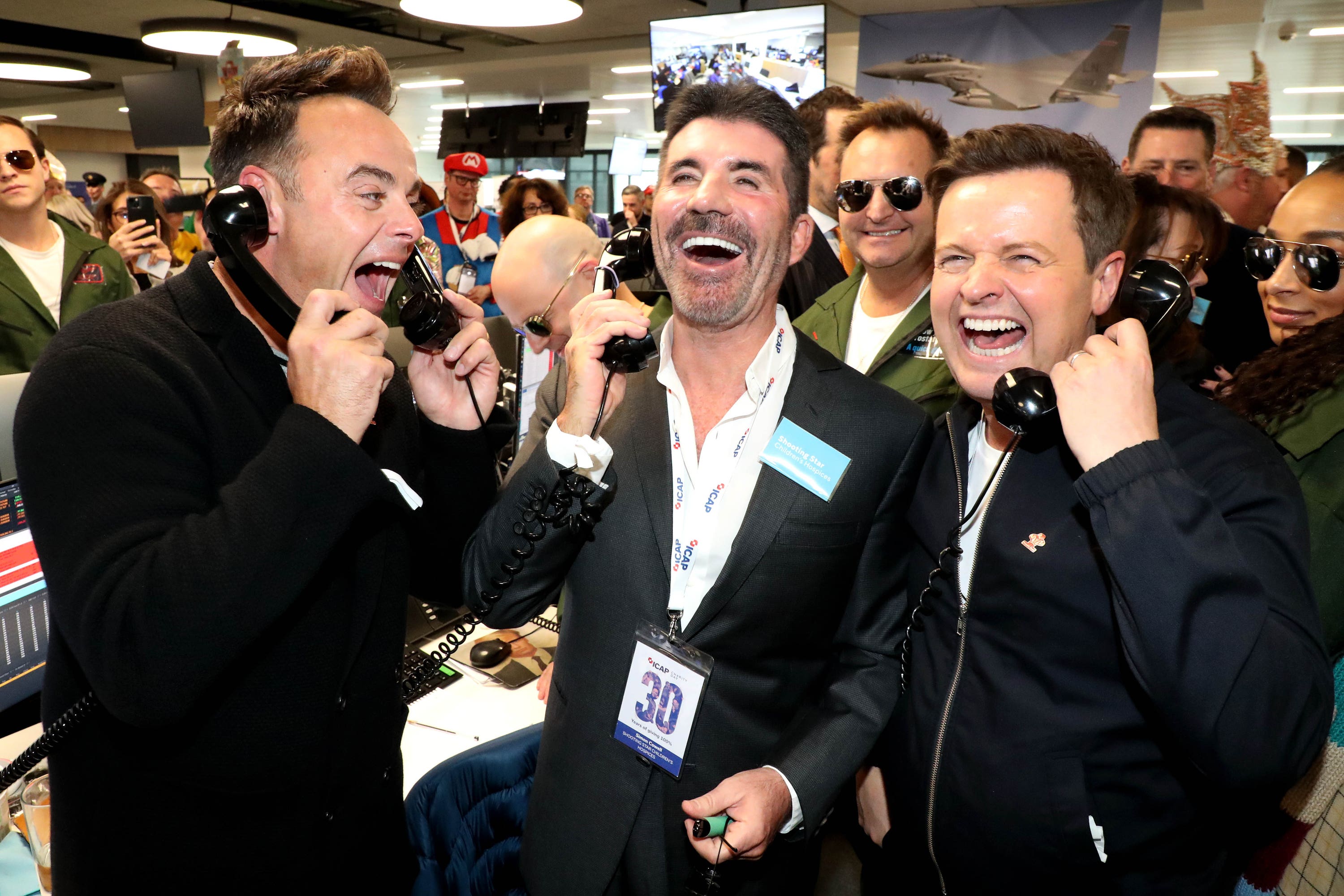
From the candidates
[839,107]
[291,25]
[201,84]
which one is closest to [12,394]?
[839,107]

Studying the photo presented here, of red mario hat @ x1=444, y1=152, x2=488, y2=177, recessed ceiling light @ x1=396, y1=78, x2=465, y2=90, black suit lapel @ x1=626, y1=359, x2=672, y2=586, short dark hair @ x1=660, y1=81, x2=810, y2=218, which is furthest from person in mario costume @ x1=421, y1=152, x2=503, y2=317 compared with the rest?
recessed ceiling light @ x1=396, y1=78, x2=465, y2=90

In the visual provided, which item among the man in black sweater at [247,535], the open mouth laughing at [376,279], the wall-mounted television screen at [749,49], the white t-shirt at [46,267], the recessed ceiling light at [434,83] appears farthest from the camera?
the recessed ceiling light at [434,83]

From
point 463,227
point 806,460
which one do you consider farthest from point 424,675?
point 463,227

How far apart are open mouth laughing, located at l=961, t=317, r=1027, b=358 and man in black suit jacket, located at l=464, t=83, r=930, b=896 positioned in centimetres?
20

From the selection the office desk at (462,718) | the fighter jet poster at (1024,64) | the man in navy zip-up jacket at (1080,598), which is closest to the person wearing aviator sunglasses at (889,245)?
the man in navy zip-up jacket at (1080,598)

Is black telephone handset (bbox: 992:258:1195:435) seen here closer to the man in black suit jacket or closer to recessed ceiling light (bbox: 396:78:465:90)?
the man in black suit jacket

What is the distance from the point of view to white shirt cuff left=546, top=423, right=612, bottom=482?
1.51m

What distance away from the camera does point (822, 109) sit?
4062 mm

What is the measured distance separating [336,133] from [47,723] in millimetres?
992

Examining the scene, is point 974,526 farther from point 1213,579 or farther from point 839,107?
point 839,107

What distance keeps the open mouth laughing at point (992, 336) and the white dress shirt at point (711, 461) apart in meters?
0.35

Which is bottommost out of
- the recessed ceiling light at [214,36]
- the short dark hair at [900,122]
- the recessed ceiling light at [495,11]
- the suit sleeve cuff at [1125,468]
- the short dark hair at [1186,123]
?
the suit sleeve cuff at [1125,468]

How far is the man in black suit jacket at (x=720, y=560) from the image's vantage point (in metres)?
1.53

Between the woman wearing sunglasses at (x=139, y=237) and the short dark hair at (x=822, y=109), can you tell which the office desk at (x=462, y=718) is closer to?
the short dark hair at (x=822, y=109)
